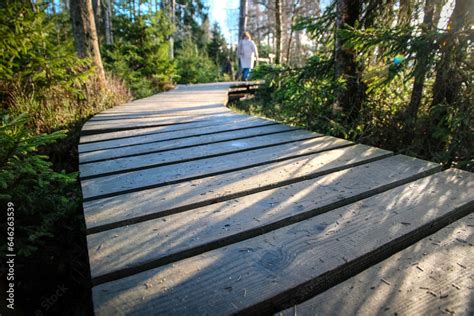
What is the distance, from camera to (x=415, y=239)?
1.06 meters

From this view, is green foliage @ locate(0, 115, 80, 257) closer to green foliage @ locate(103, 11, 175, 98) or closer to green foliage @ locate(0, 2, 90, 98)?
green foliage @ locate(0, 2, 90, 98)

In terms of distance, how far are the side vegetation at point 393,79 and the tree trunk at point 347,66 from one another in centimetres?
1

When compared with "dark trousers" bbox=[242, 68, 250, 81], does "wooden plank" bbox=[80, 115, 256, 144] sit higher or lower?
lower

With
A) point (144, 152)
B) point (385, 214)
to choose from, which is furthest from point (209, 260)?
point (144, 152)

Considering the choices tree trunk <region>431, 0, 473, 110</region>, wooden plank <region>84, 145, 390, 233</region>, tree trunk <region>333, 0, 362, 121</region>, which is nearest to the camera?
wooden plank <region>84, 145, 390, 233</region>

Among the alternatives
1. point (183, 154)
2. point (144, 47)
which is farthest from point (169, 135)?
point (144, 47)

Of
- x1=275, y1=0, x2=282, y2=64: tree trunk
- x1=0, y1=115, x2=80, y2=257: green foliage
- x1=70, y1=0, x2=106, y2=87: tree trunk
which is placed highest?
x1=275, y1=0, x2=282, y2=64: tree trunk

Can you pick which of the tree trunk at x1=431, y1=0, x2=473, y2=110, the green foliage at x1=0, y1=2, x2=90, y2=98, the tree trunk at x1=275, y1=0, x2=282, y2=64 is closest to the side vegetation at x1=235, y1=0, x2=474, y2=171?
the tree trunk at x1=431, y1=0, x2=473, y2=110

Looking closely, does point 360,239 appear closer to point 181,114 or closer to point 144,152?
point 144,152

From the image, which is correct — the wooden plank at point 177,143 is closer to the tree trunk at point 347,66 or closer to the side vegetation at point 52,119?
the side vegetation at point 52,119

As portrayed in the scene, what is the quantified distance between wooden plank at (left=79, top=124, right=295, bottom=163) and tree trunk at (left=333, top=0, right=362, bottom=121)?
96cm

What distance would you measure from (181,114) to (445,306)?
11.8ft

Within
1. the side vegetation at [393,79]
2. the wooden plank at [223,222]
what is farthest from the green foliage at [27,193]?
the side vegetation at [393,79]

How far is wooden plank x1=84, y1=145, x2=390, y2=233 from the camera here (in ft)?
3.97
